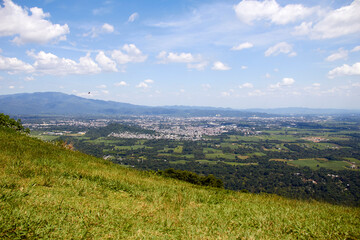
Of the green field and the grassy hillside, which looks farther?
the green field

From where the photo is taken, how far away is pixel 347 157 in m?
92.4

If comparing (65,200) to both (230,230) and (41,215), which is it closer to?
(41,215)

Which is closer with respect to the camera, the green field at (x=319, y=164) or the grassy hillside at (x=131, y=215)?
the grassy hillside at (x=131, y=215)

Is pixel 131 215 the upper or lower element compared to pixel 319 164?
upper

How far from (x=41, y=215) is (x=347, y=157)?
389ft

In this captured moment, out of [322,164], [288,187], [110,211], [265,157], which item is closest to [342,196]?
[288,187]

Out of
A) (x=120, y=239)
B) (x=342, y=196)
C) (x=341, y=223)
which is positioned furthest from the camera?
(x=342, y=196)

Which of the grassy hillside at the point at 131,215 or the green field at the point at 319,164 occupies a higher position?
the grassy hillside at the point at 131,215

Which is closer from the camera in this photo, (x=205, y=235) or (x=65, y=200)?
(x=205, y=235)

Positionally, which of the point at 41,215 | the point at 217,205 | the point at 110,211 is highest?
the point at 41,215

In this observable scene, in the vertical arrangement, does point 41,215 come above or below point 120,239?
above

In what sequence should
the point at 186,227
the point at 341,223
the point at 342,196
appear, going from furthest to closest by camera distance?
the point at 342,196 < the point at 341,223 < the point at 186,227

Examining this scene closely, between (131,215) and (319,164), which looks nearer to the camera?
(131,215)

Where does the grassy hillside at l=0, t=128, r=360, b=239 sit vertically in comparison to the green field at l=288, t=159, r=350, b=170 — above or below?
above
